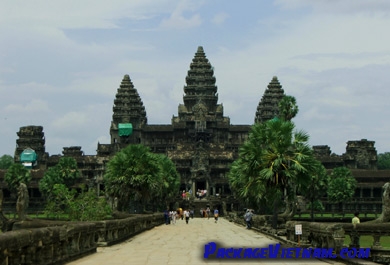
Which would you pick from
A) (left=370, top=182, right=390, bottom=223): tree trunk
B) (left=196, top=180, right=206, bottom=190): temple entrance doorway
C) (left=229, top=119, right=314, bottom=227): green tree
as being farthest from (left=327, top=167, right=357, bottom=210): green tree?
(left=370, top=182, right=390, bottom=223): tree trunk

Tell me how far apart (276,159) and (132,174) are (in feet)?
83.0

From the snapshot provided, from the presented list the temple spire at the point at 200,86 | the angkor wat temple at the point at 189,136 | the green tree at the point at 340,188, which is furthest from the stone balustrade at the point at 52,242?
the temple spire at the point at 200,86

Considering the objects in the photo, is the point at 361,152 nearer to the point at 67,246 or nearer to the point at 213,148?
the point at 213,148

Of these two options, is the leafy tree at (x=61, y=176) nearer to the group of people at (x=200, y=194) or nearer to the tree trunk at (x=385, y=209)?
the group of people at (x=200, y=194)

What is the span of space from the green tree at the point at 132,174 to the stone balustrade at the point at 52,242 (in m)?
33.8

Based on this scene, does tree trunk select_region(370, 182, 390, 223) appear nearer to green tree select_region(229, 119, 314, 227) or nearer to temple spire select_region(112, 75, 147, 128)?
green tree select_region(229, 119, 314, 227)

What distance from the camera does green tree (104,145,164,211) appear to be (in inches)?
2643

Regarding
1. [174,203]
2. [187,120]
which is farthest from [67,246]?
[187,120]

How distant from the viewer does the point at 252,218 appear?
187ft

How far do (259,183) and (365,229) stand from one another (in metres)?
22.2

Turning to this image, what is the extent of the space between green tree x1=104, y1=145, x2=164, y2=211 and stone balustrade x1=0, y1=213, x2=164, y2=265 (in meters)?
33.8

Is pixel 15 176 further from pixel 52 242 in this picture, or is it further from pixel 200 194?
pixel 52 242

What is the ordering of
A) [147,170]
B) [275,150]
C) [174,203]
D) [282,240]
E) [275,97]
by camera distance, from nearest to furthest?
[282,240], [275,150], [147,170], [174,203], [275,97]

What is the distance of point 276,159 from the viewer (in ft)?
146
